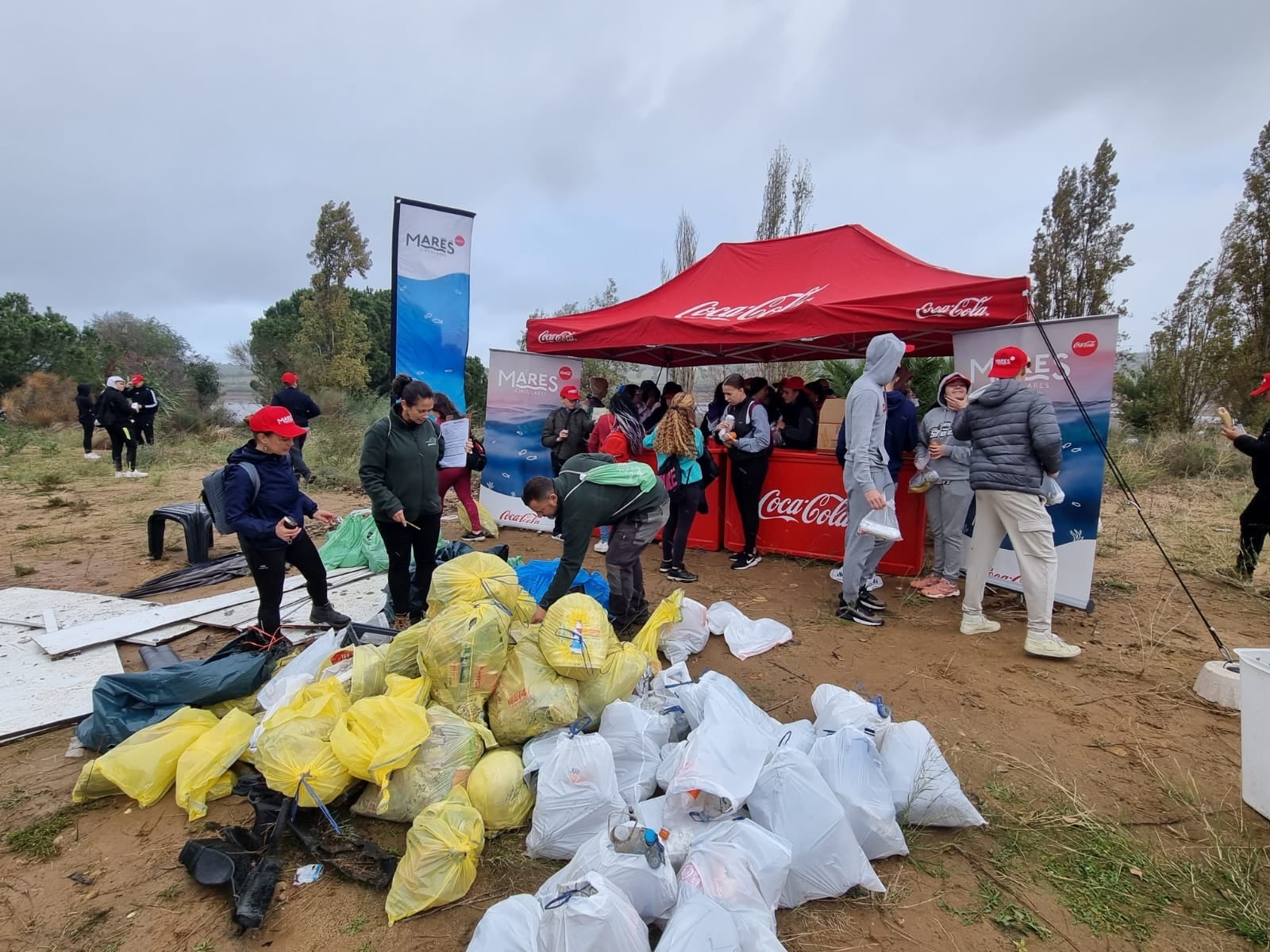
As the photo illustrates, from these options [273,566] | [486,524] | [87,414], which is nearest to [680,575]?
[486,524]

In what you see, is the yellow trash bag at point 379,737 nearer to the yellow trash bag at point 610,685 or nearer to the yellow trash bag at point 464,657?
the yellow trash bag at point 464,657

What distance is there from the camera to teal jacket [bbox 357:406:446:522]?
3715mm

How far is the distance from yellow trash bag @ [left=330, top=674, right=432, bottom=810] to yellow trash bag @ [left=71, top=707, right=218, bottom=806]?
2.60 feet

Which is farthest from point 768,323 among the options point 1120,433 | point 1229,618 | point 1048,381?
point 1120,433

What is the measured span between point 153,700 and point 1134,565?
309 inches

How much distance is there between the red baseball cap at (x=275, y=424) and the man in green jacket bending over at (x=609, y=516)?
141 cm

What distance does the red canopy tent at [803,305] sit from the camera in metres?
4.52

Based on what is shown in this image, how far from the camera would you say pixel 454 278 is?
23.2 feet

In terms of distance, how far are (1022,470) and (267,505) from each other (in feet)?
15.1

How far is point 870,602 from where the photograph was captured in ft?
14.9

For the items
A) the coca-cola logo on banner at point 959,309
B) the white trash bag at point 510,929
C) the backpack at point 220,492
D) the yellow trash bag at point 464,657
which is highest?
the coca-cola logo on banner at point 959,309

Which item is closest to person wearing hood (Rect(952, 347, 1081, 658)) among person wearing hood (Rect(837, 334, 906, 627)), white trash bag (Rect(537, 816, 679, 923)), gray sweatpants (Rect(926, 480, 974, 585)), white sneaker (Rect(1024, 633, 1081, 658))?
white sneaker (Rect(1024, 633, 1081, 658))

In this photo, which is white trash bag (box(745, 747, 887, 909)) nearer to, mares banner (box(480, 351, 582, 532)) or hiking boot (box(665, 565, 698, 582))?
hiking boot (box(665, 565, 698, 582))

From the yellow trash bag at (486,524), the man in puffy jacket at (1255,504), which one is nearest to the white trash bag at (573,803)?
the yellow trash bag at (486,524)
